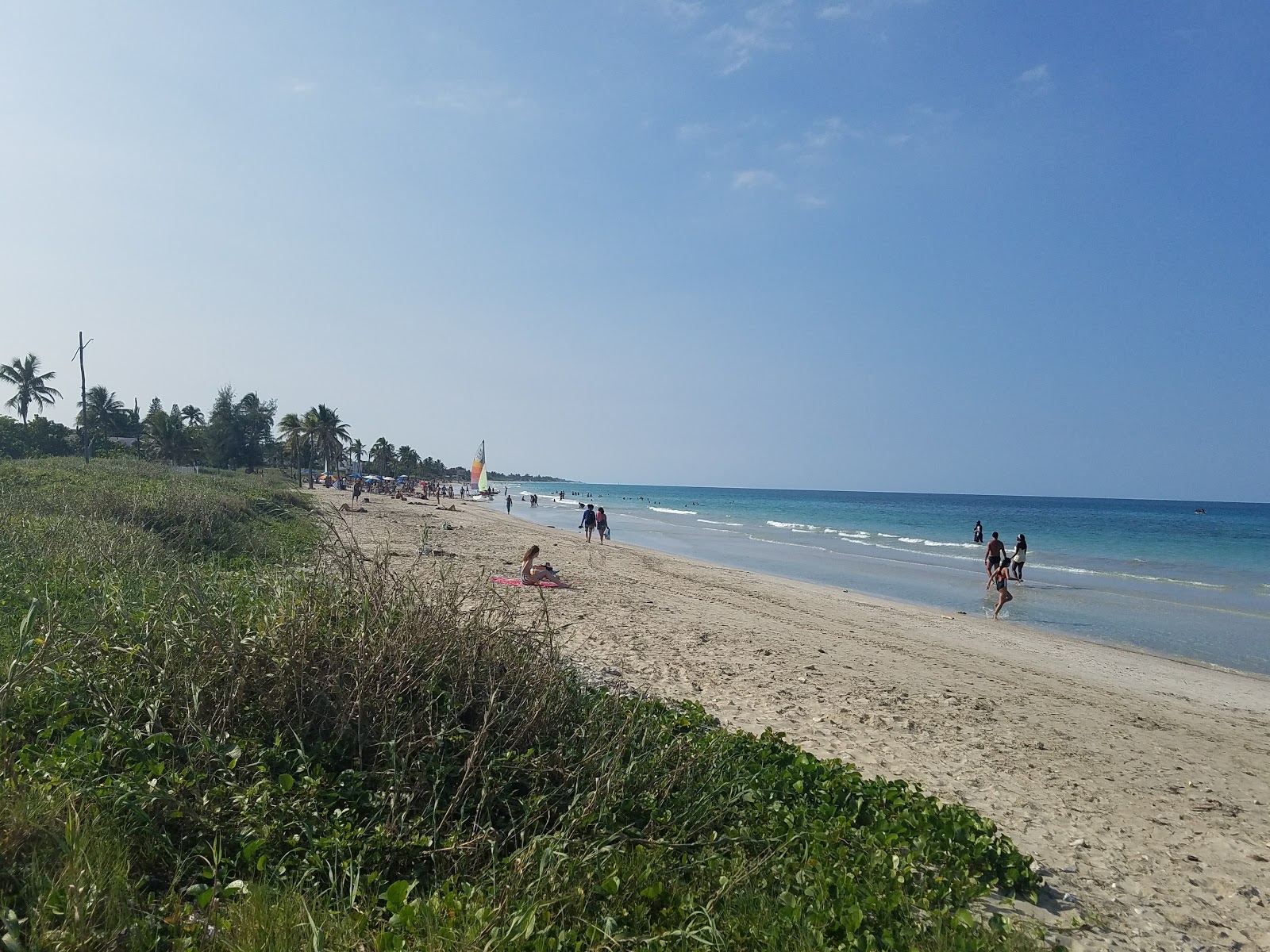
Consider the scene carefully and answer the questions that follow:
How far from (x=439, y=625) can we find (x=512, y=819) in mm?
1212

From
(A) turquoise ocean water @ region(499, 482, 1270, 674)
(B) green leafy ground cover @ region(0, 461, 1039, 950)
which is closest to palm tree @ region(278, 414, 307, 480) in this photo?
(A) turquoise ocean water @ region(499, 482, 1270, 674)

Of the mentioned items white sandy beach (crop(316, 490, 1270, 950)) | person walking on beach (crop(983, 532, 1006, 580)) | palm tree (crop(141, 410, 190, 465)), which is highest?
palm tree (crop(141, 410, 190, 465))

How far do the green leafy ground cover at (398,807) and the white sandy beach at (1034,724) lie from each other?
0.71 m

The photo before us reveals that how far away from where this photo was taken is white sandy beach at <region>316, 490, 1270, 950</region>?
394 centimetres

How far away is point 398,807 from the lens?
3.05 metres

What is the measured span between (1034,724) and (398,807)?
630 cm

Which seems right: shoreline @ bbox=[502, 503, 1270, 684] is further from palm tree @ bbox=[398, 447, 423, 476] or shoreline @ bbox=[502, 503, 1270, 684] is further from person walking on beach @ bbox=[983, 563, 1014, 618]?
palm tree @ bbox=[398, 447, 423, 476]

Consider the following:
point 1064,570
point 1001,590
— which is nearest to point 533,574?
point 1001,590

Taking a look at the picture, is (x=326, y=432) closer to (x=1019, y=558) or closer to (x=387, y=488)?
(x=387, y=488)

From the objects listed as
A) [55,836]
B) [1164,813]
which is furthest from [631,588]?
[55,836]

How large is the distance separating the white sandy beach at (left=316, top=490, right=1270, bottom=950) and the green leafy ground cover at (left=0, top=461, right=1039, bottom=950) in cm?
71

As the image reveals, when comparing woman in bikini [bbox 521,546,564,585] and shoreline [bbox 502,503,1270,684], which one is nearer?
shoreline [bbox 502,503,1270,684]

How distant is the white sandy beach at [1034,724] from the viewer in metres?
3.94

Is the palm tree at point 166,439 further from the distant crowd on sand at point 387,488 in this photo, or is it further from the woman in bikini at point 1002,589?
the woman in bikini at point 1002,589
